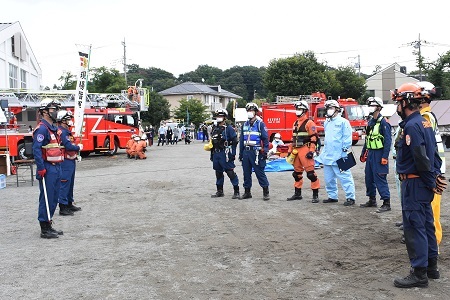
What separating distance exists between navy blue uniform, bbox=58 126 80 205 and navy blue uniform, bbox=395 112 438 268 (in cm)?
672

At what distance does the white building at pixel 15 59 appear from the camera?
3703 centimetres

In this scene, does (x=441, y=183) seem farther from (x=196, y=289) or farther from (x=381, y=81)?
(x=381, y=81)

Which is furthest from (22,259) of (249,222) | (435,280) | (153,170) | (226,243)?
(153,170)

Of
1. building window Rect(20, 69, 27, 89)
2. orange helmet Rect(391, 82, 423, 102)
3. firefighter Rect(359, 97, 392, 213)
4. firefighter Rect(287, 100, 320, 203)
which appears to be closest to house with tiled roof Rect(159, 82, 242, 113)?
building window Rect(20, 69, 27, 89)

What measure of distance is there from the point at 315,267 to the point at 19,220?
6204 mm

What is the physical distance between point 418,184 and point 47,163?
225 inches

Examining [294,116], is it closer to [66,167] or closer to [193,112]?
[66,167]

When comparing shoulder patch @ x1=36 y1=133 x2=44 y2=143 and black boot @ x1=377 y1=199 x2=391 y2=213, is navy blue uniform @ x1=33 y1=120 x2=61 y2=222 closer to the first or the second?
shoulder patch @ x1=36 y1=133 x2=44 y2=143

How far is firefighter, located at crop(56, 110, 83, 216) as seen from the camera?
9.90 meters

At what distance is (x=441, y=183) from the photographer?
17.7ft

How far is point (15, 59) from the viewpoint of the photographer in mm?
40219

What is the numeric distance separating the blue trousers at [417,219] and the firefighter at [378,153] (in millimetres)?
4177

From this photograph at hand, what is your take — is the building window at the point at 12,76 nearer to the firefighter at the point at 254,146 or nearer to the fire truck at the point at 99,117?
the fire truck at the point at 99,117

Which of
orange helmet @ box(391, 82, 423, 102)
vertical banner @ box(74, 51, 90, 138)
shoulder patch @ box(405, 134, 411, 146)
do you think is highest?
vertical banner @ box(74, 51, 90, 138)
